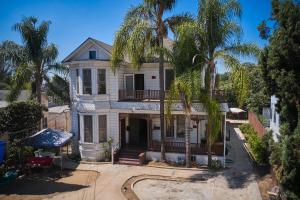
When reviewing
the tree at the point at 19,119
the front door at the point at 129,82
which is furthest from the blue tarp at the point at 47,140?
the front door at the point at 129,82

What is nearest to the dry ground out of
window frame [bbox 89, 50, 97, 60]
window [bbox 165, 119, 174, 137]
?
window [bbox 165, 119, 174, 137]

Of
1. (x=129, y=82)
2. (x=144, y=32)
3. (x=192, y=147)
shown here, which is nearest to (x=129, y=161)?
(x=192, y=147)

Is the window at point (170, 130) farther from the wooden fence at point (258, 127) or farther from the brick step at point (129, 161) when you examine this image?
the wooden fence at point (258, 127)

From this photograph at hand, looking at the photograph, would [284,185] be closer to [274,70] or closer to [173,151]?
[274,70]

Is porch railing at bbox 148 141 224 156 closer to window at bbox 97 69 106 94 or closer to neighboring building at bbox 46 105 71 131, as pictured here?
window at bbox 97 69 106 94

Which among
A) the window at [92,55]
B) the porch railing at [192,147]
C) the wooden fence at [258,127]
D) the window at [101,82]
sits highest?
the window at [92,55]

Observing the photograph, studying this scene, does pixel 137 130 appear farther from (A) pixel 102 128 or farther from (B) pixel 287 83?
(B) pixel 287 83
